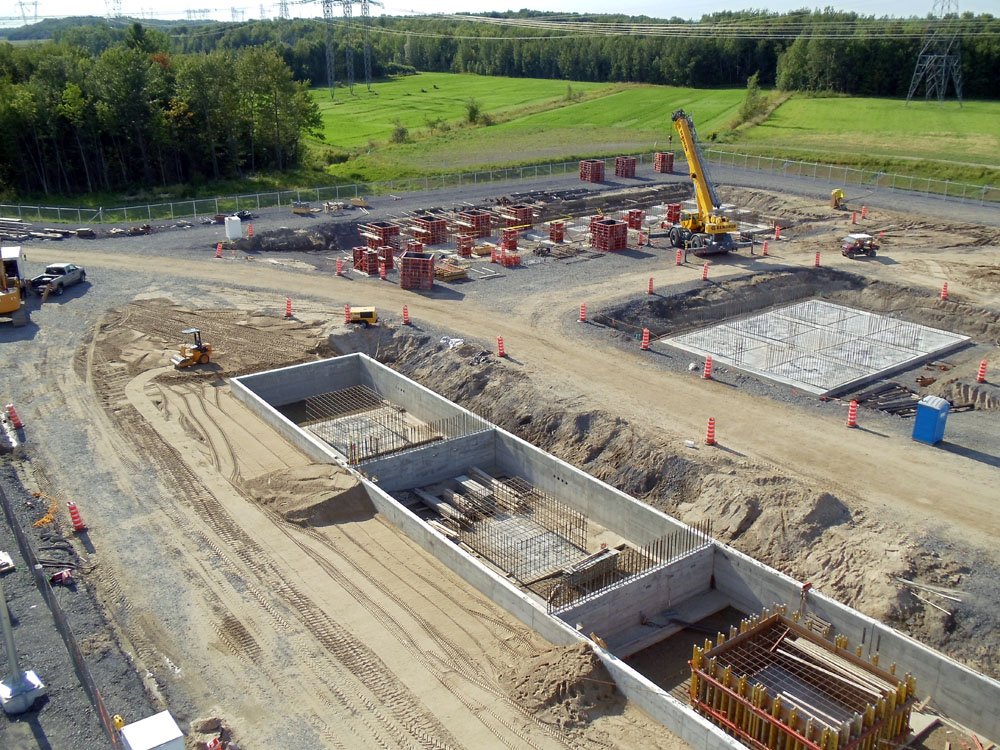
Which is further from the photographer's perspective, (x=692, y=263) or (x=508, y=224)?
(x=508, y=224)

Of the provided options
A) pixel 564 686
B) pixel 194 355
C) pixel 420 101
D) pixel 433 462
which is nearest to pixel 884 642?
pixel 564 686

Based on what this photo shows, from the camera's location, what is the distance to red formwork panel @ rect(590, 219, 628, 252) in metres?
38.9

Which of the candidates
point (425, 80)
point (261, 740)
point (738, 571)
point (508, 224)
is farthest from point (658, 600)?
point (425, 80)

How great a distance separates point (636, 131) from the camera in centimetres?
7294

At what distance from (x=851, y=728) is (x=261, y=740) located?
8425 millimetres

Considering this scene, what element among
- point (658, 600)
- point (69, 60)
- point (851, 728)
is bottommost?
point (658, 600)

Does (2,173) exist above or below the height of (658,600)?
above

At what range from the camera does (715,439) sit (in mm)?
21484

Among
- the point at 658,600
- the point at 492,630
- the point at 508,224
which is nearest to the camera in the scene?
the point at 492,630

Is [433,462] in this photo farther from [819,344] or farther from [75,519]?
[819,344]

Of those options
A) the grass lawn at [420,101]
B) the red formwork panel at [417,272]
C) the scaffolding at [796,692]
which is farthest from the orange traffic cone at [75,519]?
the grass lawn at [420,101]

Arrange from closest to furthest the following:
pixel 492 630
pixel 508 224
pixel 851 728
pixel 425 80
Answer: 1. pixel 851 728
2. pixel 492 630
3. pixel 508 224
4. pixel 425 80

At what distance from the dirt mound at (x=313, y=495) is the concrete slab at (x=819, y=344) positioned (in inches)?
497

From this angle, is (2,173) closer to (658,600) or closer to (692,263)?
(692,263)
